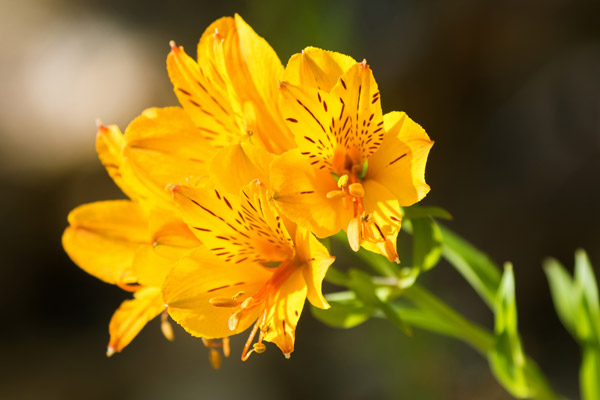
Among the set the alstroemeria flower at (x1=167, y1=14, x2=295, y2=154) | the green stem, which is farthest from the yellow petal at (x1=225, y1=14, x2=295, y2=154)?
the green stem

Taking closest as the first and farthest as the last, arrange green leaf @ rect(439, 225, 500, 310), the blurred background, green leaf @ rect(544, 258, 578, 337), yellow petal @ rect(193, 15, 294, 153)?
yellow petal @ rect(193, 15, 294, 153) → green leaf @ rect(439, 225, 500, 310) → green leaf @ rect(544, 258, 578, 337) → the blurred background

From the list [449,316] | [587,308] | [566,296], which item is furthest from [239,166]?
[566,296]

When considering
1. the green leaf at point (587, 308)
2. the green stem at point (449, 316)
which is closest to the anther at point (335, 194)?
the green stem at point (449, 316)

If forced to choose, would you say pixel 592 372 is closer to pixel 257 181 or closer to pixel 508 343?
pixel 508 343

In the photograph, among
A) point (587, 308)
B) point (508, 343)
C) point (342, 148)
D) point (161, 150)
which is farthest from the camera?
point (587, 308)

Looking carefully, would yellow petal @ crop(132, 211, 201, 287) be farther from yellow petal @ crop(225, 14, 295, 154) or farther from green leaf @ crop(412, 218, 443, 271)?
green leaf @ crop(412, 218, 443, 271)

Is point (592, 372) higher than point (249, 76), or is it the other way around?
point (249, 76)
